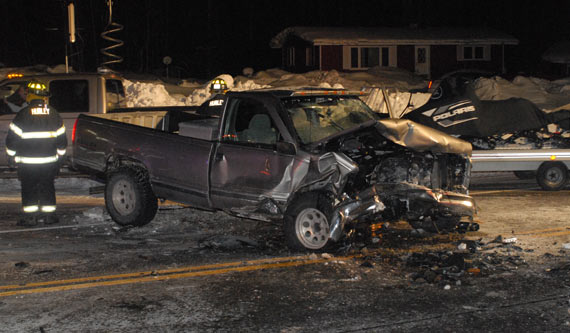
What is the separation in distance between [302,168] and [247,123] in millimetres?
1100

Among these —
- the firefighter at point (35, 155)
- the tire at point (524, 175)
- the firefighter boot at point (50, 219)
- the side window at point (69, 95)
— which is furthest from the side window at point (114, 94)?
the tire at point (524, 175)

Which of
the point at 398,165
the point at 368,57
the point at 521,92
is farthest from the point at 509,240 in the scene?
the point at 368,57

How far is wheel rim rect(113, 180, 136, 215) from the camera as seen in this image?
9.54 meters

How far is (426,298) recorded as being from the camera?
636 cm

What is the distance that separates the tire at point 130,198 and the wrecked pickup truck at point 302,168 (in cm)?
1

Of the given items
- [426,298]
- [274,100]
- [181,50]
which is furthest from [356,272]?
[181,50]

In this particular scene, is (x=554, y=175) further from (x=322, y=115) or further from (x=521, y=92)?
(x=521, y=92)

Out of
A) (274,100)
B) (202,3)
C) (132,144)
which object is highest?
(202,3)

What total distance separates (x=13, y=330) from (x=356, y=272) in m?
3.21

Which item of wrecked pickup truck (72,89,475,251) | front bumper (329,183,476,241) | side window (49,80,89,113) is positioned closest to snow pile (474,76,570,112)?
side window (49,80,89,113)

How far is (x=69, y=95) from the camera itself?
1335 cm

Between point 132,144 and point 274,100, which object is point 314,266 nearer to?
point 274,100

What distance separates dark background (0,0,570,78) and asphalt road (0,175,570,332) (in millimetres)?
46219

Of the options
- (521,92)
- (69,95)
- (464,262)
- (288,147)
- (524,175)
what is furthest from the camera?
(521,92)
